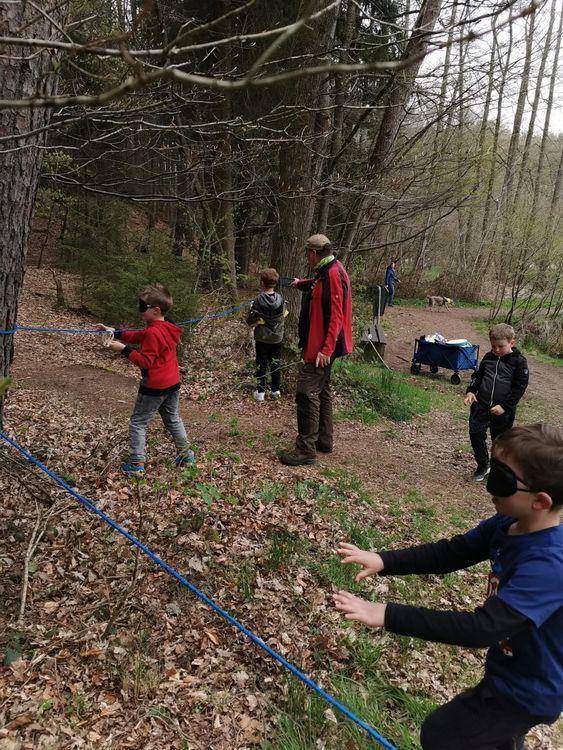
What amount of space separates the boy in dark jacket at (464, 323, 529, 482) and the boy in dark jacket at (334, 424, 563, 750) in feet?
12.5

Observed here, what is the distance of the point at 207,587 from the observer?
3.46 m

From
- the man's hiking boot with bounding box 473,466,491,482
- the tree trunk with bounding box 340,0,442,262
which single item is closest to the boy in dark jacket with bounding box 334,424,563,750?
the man's hiking boot with bounding box 473,466,491,482

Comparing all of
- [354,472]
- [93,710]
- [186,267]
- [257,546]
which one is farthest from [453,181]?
[93,710]

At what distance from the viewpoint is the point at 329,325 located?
4.96 metres

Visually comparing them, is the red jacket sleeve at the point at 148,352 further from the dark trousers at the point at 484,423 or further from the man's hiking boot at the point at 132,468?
the dark trousers at the point at 484,423

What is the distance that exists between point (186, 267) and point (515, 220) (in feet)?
39.6

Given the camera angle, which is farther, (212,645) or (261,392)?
(261,392)

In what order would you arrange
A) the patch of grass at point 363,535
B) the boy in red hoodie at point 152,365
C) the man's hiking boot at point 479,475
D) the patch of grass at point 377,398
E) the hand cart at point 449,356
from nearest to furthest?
the patch of grass at point 363,535, the boy in red hoodie at point 152,365, the man's hiking boot at point 479,475, the patch of grass at point 377,398, the hand cart at point 449,356

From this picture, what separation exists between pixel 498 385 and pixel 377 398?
113 inches

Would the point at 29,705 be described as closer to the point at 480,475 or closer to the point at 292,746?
the point at 292,746

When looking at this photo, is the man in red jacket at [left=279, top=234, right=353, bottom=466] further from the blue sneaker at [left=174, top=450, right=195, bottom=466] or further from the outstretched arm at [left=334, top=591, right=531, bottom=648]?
the outstretched arm at [left=334, top=591, right=531, bottom=648]

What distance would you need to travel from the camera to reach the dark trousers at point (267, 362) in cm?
728

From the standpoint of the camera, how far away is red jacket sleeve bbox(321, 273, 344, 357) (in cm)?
493

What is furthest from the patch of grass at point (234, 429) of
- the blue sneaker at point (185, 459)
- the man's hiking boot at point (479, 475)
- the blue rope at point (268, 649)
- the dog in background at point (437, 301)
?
the dog in background at point (437, 301)
